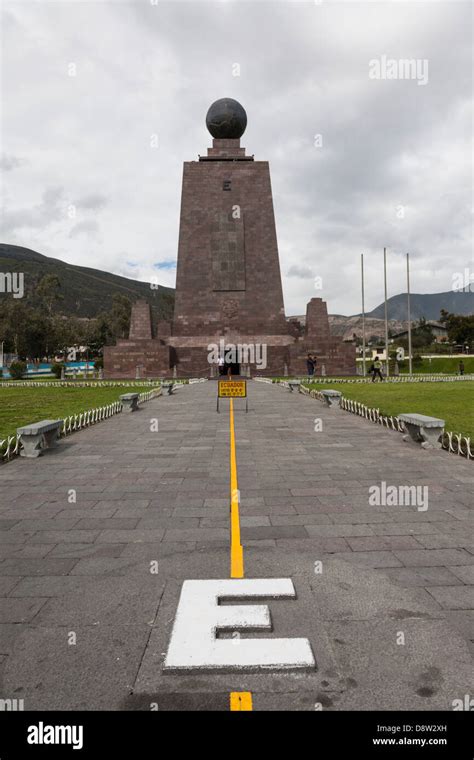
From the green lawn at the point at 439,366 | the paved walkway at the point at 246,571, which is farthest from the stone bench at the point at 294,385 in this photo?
the green lawn at the point at 439,366

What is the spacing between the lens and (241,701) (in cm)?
281

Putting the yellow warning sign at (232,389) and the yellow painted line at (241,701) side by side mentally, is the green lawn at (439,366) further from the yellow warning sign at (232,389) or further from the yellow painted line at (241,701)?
the yellow painted line at (241,701)

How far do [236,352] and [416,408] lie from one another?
27.7 meters

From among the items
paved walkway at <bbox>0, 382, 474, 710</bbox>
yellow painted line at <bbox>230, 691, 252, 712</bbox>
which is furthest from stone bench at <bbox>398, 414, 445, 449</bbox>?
yellow painted line at <bbox>230, 691, 252, 712</bbox>

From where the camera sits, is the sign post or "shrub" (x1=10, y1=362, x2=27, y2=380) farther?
"shrub" (x1=10, y1=362, x2=27, y2=380)

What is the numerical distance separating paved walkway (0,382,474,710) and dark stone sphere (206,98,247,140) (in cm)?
4642

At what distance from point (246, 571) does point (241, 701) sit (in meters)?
1.76

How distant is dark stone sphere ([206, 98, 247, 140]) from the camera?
4762 centimetres

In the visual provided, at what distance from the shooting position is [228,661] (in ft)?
10.4

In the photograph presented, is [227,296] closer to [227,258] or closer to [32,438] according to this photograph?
[227,258]

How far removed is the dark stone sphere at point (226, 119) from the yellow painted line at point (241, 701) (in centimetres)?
5236

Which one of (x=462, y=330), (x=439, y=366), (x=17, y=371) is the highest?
(x=462, y=330)

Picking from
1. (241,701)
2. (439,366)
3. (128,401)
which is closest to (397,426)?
(128,401)

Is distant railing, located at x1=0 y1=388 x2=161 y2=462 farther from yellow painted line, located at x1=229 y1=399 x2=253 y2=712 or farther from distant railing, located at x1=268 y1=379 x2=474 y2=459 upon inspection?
distant railing, located at x1=268 y1=379 x2=474 y2=459
